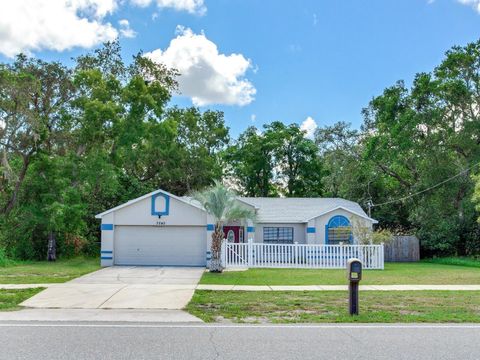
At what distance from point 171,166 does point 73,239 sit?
1065 centimetres

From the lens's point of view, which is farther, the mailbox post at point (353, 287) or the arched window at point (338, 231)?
the arched window at point (338, 231)

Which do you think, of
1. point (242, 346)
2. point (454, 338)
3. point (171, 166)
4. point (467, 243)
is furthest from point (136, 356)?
point (171, 166)

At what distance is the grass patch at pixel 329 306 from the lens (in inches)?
374

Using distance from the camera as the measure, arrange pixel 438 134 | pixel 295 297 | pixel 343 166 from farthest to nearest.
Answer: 1. pixel 343 166
2. pixel 438 134
3. pixel 295 297

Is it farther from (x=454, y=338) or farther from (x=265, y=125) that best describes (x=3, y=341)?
(x=265, y=125)

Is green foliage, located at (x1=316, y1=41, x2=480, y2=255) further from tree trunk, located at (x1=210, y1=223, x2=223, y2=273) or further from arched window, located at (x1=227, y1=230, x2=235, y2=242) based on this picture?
tree trunk, located at (x1=210, y1=223, x2=223, y2=273)

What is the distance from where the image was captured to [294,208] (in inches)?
1154

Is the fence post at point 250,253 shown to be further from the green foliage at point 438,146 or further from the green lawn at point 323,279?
the green foliage at point 438,146

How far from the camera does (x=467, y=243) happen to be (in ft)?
95.1

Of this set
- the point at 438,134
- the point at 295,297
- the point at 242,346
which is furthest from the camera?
the point at 438,134

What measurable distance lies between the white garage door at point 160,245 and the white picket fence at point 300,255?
87.3 inches

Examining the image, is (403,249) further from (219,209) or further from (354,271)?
(354,271)

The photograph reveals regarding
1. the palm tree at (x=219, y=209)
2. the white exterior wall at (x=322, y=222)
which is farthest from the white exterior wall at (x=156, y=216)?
→ the white exterior wall at (x=322, y=222)

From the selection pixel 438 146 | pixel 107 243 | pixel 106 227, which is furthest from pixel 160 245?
pixel 438 146
